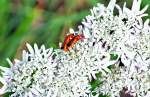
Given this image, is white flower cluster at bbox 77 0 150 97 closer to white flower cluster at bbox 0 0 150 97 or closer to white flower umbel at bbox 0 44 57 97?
white flower cluster at bbox 0 0 150 97

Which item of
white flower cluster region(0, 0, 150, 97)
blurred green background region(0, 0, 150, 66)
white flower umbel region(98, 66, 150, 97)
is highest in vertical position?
blurred green background region(0, 0, 150, 66)

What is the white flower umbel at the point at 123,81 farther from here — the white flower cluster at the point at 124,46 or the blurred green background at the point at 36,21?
the blurred green background at the point at 36,21

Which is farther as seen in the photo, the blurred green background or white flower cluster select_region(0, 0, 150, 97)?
the blurred green background

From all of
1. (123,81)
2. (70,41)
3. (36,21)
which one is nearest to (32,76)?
(70,41)

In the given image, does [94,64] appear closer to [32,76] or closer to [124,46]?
[124,46]

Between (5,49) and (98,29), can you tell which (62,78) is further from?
(5,49)

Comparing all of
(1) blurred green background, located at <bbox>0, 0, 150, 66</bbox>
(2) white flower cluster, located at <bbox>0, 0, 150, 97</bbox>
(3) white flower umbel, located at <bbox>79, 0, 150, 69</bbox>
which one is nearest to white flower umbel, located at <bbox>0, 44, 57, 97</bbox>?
(2) white flower cluster, located at <bbox>0, 0, 150, 97</bbox>
